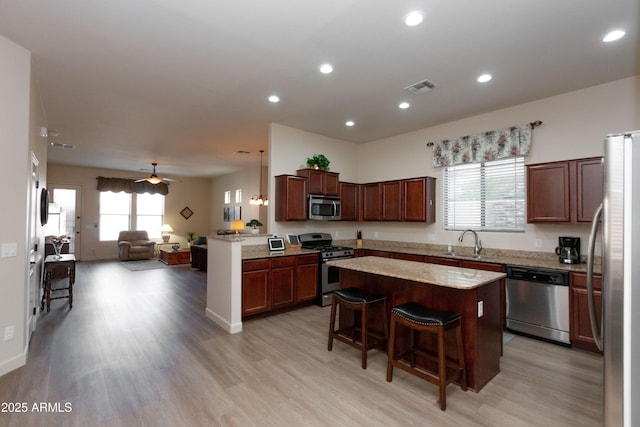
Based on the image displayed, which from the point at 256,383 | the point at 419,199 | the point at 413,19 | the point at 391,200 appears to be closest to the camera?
the point at 413,19

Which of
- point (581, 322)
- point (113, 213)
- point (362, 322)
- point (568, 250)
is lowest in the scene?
point (581, 322)

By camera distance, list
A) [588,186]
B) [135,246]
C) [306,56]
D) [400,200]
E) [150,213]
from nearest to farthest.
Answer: [306,56], [588,186], [400,200], [135,246], [150,213]

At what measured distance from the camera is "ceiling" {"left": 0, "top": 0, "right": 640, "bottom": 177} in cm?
230

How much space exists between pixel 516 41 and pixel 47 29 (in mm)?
4030

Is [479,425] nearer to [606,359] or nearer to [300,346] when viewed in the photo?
[606,359]

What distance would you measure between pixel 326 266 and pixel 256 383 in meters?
2.42

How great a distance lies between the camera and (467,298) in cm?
246

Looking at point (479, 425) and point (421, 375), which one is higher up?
point (421, 375)

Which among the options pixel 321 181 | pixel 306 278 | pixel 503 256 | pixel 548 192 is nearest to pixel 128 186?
pixel 321 181

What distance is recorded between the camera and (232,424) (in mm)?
2061

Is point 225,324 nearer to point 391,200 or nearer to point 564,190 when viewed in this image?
point 391,200

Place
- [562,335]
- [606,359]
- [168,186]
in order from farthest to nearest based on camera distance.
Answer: [168,186] < [562,335] < [606,359]

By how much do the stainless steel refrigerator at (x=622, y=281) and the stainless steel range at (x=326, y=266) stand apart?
359 cm

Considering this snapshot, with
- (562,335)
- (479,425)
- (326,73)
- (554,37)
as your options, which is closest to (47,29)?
(326,73)
